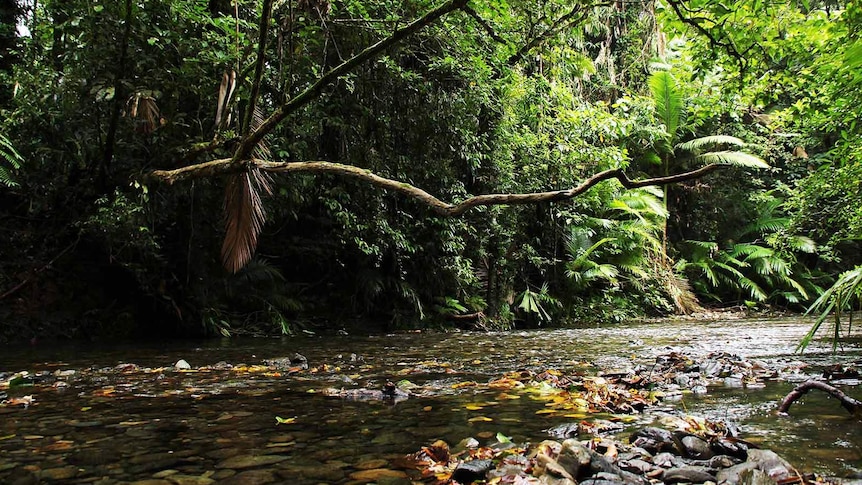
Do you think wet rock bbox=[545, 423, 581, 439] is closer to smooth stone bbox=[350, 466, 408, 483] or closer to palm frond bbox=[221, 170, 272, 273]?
smooth stone bbox=[350, 466, 408, 483]

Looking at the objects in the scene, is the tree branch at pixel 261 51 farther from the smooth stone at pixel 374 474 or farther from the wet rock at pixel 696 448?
the wet rock at pixel 696 448

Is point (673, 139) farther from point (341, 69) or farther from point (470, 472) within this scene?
point (470, 472)

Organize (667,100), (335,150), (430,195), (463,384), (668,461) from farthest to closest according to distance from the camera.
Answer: (667,100) → (335,150) → (430,195) → (463,384) → (668,461)

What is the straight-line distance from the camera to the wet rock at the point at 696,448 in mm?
1688

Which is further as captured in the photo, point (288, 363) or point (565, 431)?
point (288, 363)

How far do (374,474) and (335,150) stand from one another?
6982 millimetres

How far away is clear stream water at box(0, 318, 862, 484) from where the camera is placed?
1.75 meters

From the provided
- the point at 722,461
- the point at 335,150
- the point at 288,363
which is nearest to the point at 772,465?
the point at 722,461

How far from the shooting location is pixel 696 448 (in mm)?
1706

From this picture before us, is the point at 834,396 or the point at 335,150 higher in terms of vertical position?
the point at 335,150

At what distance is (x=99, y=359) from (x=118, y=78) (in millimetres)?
3204

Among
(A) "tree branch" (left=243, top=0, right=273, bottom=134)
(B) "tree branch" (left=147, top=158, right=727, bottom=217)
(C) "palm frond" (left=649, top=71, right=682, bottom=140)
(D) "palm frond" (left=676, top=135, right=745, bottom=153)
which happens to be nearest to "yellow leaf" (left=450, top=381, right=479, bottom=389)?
(B) "tree branch" (left=147, top=158, right=727, bottom=217)

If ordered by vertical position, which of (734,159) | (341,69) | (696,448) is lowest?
(696,448)

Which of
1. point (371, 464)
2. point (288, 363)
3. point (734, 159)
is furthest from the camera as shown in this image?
point (734, 159)
